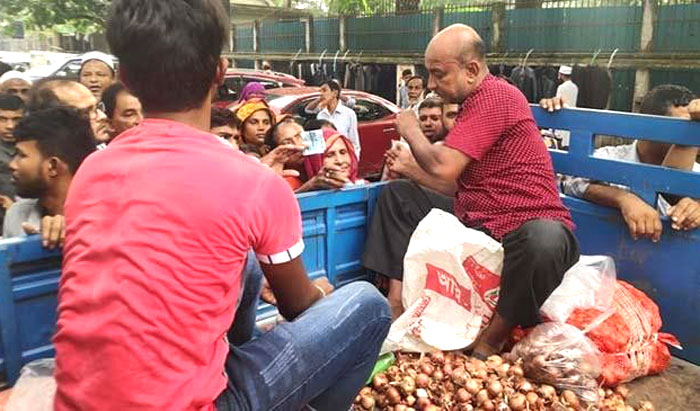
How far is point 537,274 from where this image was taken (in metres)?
2.23

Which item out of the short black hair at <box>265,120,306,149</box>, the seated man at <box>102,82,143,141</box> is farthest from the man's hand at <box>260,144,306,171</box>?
the seated man at <box>102,82,143,141</box>

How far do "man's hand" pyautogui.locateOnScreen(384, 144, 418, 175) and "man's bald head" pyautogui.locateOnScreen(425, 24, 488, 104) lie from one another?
33cm

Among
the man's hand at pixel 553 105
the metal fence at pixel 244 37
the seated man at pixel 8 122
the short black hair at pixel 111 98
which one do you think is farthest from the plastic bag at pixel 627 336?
the metal fence at pixel 244 37

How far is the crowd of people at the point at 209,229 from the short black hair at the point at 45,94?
72 centimetres

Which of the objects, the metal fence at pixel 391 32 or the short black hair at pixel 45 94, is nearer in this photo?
the short black hair at pixel 45 94

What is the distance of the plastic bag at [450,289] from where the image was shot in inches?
95.0

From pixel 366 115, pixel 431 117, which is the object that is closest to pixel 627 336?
pixel 431 117

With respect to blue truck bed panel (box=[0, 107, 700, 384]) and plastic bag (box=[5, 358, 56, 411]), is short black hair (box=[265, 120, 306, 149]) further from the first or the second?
plastic bag (box=[5, 358, 56, 411])

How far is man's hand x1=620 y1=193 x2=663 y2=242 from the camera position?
241cm

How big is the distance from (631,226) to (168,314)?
1.97 m

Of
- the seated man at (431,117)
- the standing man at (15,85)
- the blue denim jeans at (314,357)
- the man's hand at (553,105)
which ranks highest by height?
the standing man at (15,85)

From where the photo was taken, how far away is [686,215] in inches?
90.5

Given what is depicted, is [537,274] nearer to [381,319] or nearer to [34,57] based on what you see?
[381,319]

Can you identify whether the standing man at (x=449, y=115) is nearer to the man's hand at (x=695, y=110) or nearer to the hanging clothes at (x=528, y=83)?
the man's hand at (x=695, y=110)
